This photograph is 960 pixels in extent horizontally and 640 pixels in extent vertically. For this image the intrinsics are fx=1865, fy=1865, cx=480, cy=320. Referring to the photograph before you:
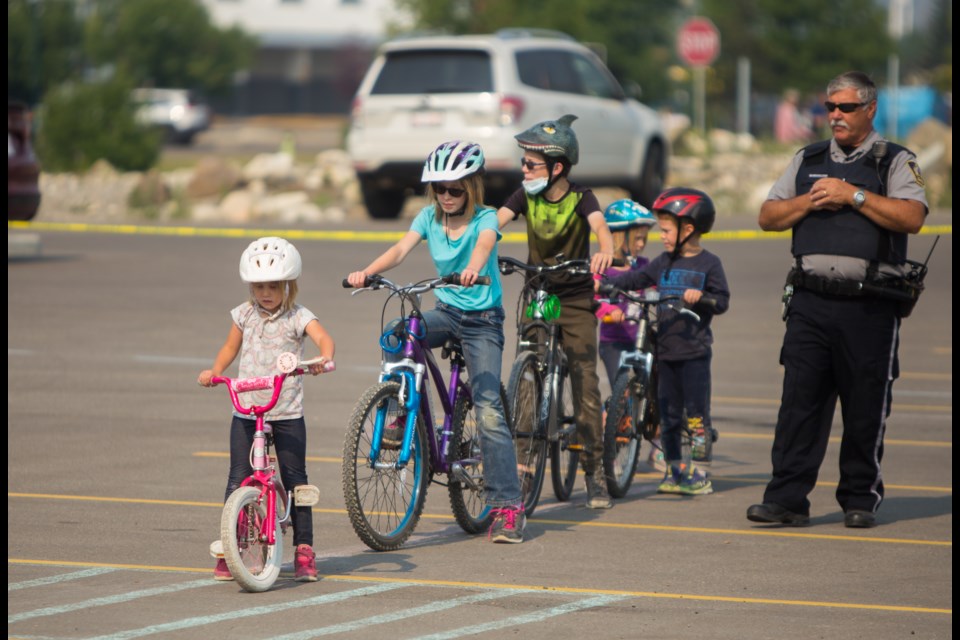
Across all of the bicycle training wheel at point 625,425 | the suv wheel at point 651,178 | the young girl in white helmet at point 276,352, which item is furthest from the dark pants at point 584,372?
the suv wheel at point 651,178

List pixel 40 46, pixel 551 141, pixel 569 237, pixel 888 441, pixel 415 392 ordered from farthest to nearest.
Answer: pixel 40 46 < pixel 888 441 < pixel 569 237 < pixel 551 141 < pixel 415 392

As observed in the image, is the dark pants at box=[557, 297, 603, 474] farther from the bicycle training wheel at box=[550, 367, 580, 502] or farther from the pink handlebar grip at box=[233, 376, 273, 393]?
the pink handlebar grip at box=[233, 376, 273, 393]

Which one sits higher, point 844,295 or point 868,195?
point 868,195

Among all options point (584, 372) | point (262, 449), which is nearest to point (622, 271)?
point (584, 372)

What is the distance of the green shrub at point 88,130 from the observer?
35250 millimetres

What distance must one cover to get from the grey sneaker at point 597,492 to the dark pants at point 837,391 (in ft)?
2.76

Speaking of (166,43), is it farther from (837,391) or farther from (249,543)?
(249,543)

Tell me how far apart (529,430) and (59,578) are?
8.57 feet

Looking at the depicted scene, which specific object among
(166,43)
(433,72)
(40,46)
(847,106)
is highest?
(166,43)

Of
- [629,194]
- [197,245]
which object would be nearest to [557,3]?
[629,194]

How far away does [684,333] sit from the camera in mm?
9883

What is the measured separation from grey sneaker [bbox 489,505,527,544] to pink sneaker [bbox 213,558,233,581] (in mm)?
1421

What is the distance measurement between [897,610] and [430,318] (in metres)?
2.50

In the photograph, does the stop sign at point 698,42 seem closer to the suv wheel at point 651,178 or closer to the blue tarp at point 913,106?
the blue tarp at point 913,106
